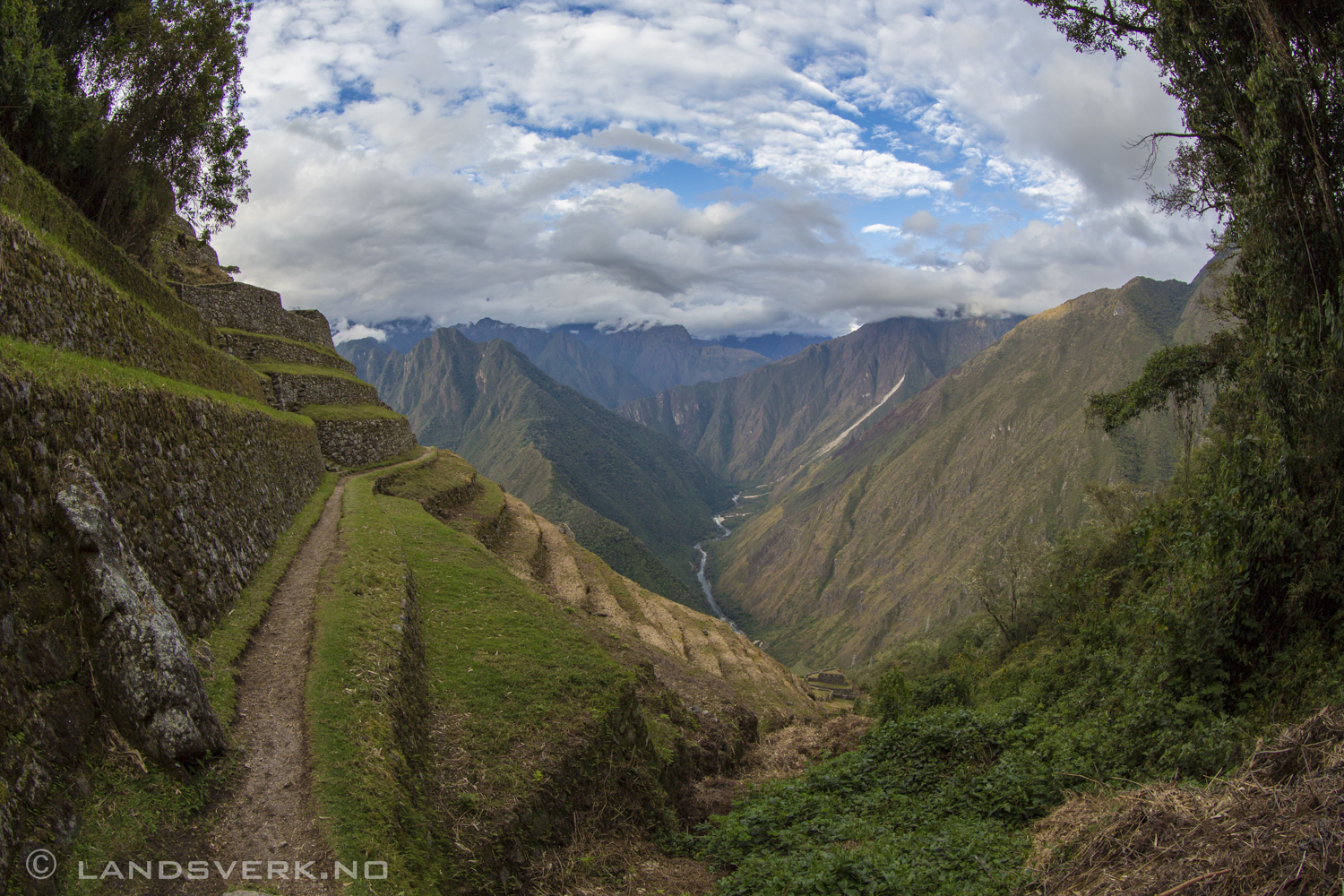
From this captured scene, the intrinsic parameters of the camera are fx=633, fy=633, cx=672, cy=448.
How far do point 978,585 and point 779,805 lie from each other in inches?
1468

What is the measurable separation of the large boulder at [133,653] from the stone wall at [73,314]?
250 inches

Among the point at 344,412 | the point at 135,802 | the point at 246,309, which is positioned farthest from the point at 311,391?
the point at 135,802

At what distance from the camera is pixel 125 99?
22672 millimetres

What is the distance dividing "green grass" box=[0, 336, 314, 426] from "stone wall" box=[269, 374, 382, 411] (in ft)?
71.7

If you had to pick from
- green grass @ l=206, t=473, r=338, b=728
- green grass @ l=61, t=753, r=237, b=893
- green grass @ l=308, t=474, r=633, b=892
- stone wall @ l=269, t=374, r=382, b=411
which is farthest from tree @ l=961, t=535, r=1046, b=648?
stone wall @ l=269, t=374, r=382, b=411

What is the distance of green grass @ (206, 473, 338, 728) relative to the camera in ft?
33.1

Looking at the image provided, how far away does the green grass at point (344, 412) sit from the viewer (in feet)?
124

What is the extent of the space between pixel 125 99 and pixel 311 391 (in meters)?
19.4

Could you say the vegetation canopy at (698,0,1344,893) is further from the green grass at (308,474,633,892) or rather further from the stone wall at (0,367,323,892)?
the stone wall at (0,367,323,892)

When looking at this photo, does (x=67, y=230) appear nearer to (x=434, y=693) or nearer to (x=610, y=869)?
(x=434, y=693)

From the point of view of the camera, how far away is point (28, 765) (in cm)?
648

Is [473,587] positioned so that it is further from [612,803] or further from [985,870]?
[985,870]

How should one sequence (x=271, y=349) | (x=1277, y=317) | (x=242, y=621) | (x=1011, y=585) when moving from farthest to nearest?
(x=1011, y=585), (x=271, y=349), (x=242, y=621), (x=1277, y=317)

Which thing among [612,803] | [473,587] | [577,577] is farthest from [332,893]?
[577,577]
